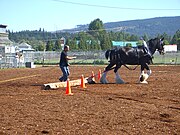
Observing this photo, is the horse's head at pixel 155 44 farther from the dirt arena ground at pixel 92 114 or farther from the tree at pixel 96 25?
→ the tree at pixel 96 25

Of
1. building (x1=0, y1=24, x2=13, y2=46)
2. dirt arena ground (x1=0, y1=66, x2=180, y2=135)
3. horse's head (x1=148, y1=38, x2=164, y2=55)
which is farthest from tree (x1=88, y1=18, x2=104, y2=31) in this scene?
dirt arena ground (x1=0, y1=66, x2=180, y2=135)

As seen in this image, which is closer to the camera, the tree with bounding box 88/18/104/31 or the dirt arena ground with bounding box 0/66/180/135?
the dirt arena ground with bounding box 0/66/180/135

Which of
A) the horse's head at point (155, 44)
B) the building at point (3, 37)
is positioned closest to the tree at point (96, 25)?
the building at point (3, 37)

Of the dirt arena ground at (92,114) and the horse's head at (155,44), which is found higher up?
the horse's head at (155,44)

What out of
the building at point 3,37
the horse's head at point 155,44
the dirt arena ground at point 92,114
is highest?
the building at point 3,37

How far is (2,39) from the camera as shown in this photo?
98812mm

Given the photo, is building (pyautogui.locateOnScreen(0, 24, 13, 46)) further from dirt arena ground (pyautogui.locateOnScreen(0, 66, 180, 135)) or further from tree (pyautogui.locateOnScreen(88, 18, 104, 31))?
dirt arena ground (pyautogui.locateOnScreen(0, 66, 180, 135))

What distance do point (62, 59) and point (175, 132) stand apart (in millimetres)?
10543

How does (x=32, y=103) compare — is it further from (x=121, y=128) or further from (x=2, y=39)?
(x=2, y=39)

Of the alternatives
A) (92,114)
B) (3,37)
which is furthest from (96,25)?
(92,114)

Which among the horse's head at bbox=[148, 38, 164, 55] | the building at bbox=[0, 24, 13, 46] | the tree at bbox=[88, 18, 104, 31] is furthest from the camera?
the tree at bbox=[88, 18, 104, 31]

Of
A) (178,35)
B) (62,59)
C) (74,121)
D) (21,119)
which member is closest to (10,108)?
(21,119)

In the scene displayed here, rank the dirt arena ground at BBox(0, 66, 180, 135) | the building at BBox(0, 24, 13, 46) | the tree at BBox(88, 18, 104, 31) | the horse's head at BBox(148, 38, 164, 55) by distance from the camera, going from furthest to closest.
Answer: the tree at BBox(88, 18, 104, 31), the building at BBox(0, 24, 13, 46), the horse's head at BBox(148, 38, 164, 55), the dirt arena ground at BBox(0, 66, 180, 135)

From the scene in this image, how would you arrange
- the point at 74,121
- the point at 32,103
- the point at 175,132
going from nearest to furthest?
the point at 175,132 → the point at 74,121 → the point at 32,103
